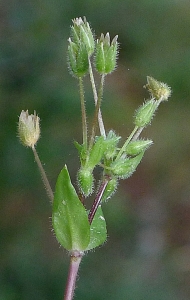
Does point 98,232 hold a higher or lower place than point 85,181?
lower

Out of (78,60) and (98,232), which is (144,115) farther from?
(98,232)

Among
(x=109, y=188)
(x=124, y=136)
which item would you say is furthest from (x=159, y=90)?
(x=124, y=136)

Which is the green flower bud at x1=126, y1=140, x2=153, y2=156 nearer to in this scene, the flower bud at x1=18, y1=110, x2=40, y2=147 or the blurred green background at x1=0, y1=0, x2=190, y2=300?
the flower bud at x1=18, y1=110, x2=40, y2=147

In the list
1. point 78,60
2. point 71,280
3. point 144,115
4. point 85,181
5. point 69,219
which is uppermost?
point 78,60

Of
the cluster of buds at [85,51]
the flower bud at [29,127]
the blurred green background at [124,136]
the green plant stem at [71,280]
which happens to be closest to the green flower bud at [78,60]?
the cluster of buds at [85,51]

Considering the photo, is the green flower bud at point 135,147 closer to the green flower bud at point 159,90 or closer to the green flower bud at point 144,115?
the green flower bud at point 144,115
